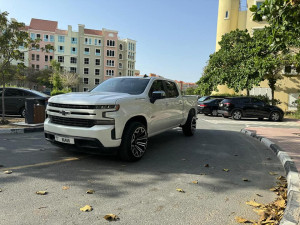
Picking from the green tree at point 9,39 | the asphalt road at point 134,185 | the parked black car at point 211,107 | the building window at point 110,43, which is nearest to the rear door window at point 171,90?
the asphalt road at point 134,185

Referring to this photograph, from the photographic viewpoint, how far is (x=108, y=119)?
459 centimetres

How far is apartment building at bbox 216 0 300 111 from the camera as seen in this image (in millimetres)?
27938

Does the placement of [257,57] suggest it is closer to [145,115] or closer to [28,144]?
[145,115]

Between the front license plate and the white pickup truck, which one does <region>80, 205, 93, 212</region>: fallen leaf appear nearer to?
the white pickup truck

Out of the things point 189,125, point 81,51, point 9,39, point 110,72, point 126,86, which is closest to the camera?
point 126,86

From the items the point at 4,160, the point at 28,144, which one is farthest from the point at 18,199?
the point at 28,144

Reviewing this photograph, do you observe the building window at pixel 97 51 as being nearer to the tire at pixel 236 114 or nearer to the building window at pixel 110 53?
the building window at pixel 110 53

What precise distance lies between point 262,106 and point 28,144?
15737 millimetres

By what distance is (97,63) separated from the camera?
6862 centimetres

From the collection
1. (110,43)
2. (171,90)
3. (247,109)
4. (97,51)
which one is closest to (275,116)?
(247,109)

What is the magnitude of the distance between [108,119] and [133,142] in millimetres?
822

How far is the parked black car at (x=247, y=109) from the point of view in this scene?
17.1m

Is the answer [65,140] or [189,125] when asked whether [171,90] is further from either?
[65,140]

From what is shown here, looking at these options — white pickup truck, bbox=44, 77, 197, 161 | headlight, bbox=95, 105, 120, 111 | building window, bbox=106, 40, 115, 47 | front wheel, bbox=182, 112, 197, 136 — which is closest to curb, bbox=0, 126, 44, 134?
white pickup truck, bbox=44, 77, 197, 161
